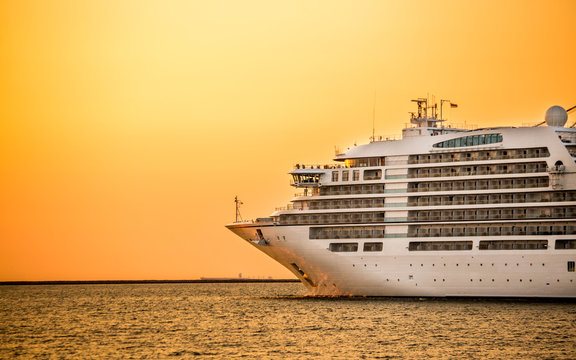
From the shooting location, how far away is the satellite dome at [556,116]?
261 feet

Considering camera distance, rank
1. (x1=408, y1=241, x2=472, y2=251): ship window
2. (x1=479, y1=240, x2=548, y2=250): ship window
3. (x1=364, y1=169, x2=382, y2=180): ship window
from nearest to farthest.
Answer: (x1=479, y1=240, x2=548, y2=250): ship window < (x1=408, y1=241, x2=472, y2=251): ship window < (x1=364, y1=169, x2=382, y2=180): ship window

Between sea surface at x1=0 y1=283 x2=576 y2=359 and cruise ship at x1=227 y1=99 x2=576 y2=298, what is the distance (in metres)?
2.29

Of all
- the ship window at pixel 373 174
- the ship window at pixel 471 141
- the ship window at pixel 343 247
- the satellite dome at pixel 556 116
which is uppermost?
the satellite dome at pixel 556 116

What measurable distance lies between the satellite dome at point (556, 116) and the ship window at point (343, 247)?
19288mm

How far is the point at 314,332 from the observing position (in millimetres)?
60469

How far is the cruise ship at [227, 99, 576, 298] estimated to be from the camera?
74062 millimetres

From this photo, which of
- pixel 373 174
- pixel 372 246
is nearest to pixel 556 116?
pixel 373 174

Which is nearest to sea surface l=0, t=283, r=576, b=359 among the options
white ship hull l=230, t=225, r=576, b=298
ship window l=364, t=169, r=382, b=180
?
white ship hull l=230, t=225, r=576, b=298

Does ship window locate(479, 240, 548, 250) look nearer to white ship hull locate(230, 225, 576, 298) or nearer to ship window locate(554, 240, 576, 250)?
white ship hull locate(230, 225, 576, 298)

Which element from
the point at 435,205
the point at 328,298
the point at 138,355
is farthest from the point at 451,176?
the point at 138,355

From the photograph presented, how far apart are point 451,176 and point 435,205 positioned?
9.05 feet

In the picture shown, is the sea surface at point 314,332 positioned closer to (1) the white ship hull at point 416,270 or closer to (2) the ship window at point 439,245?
(1) the white ship hull at point 416,270

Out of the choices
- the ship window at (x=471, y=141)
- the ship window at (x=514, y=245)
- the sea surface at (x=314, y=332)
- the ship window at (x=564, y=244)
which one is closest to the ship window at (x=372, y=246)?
the sea surface at (x=314, y=332)

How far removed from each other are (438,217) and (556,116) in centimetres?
1308
